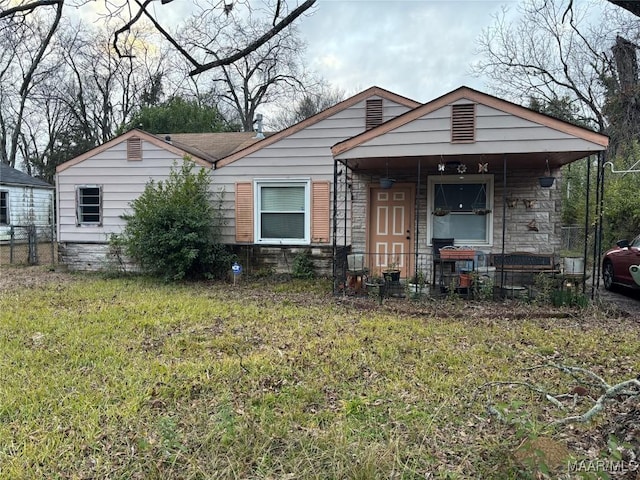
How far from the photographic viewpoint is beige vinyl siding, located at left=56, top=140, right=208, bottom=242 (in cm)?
964

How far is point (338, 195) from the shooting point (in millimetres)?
9023

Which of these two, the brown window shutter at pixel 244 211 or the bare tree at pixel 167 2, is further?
the brown window shutter at pixel 244 211

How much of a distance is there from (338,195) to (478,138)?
3.37 m

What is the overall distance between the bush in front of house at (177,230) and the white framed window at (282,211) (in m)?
1.06

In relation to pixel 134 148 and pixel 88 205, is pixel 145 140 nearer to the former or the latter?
pixel 134 148

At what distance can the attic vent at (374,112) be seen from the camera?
28.5 feet

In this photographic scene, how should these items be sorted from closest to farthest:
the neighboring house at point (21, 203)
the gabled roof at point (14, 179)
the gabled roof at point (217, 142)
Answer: the gabled roof at point (217, 142) → the neighboring house at point (21, 203) → the gabled roof at point (14, 179)

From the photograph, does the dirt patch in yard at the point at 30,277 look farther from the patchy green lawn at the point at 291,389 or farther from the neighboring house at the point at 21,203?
the neighboring house at the point at 21,203

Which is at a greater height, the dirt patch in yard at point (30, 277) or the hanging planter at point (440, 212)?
the hanging planter at point (440, 212)

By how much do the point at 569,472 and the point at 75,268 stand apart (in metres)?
10.9

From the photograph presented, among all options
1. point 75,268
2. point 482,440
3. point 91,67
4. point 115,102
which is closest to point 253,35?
point 482,440

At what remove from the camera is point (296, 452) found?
256cm

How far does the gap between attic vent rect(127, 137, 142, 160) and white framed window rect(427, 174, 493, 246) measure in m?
6.60

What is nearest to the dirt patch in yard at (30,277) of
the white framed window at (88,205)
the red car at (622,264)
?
the white framed window at (88,205)
